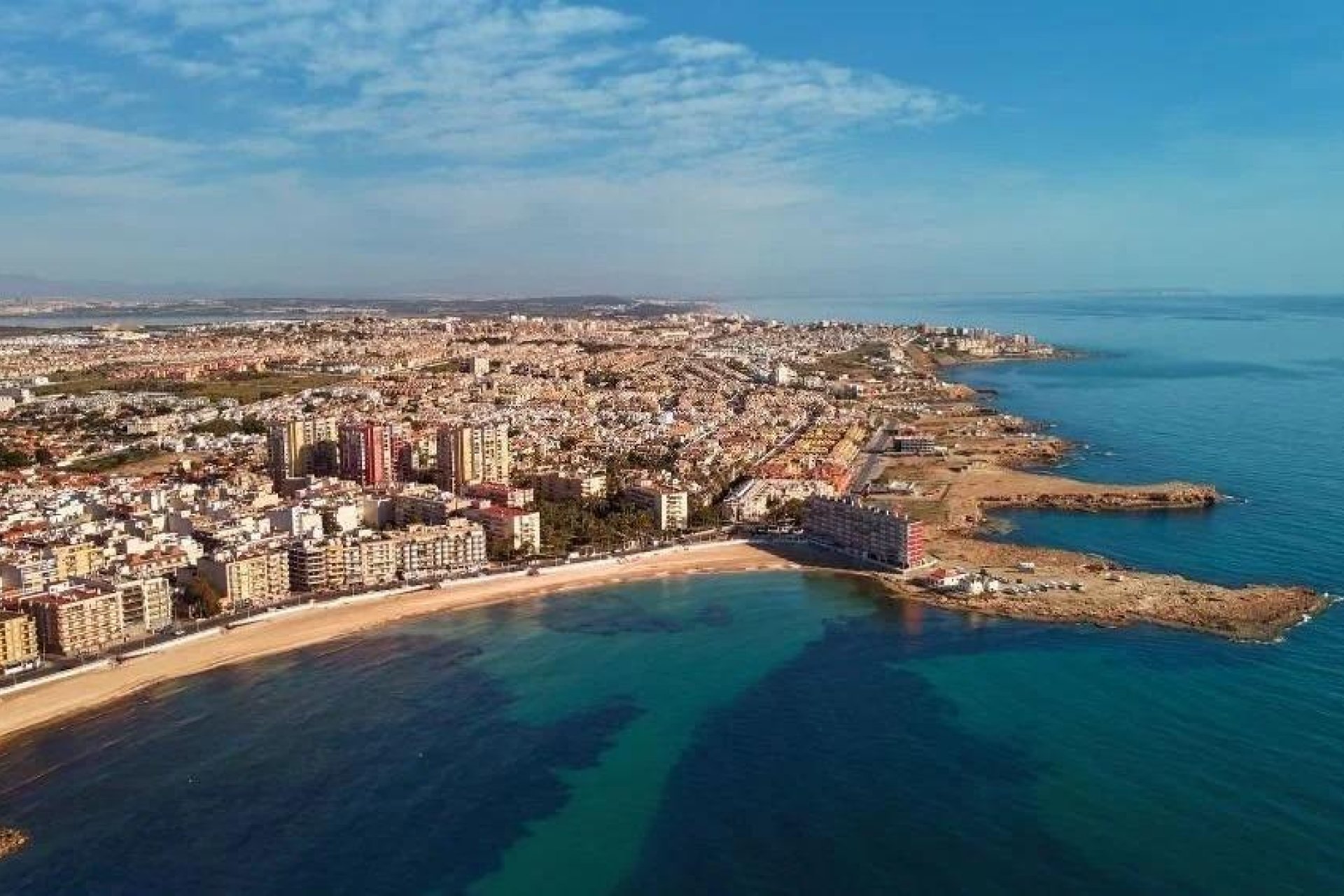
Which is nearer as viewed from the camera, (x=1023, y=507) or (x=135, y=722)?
(x=135, y=722)

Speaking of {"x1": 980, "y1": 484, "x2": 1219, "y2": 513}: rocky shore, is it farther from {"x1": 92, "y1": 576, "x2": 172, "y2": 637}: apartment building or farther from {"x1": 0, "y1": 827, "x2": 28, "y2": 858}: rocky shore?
{"x1": 0, "y1": 827, "x2": 28, "y2": 858}: rocky shore

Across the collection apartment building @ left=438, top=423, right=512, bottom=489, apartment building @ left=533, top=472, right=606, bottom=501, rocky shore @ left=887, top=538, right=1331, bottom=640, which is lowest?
rocky shore @ left=887, top=538, right=1331, bottom=640

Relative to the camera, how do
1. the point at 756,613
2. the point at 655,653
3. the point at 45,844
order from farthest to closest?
1. the point at 756,613
2. the point at 655,653
3. the point at 45,844

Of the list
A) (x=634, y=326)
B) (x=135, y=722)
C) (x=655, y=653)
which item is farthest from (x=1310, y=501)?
(x=634, y=326)

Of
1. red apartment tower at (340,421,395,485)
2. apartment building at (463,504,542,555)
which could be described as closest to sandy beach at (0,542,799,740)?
apartment building at (463,504,542,555)

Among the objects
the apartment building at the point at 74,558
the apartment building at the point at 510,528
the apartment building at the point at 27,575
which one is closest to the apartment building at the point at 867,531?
the apartment building at the point at 510,528

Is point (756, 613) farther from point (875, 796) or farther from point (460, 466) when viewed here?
point (460, 466)

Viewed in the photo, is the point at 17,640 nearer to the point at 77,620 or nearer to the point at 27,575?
the point at 77,620
